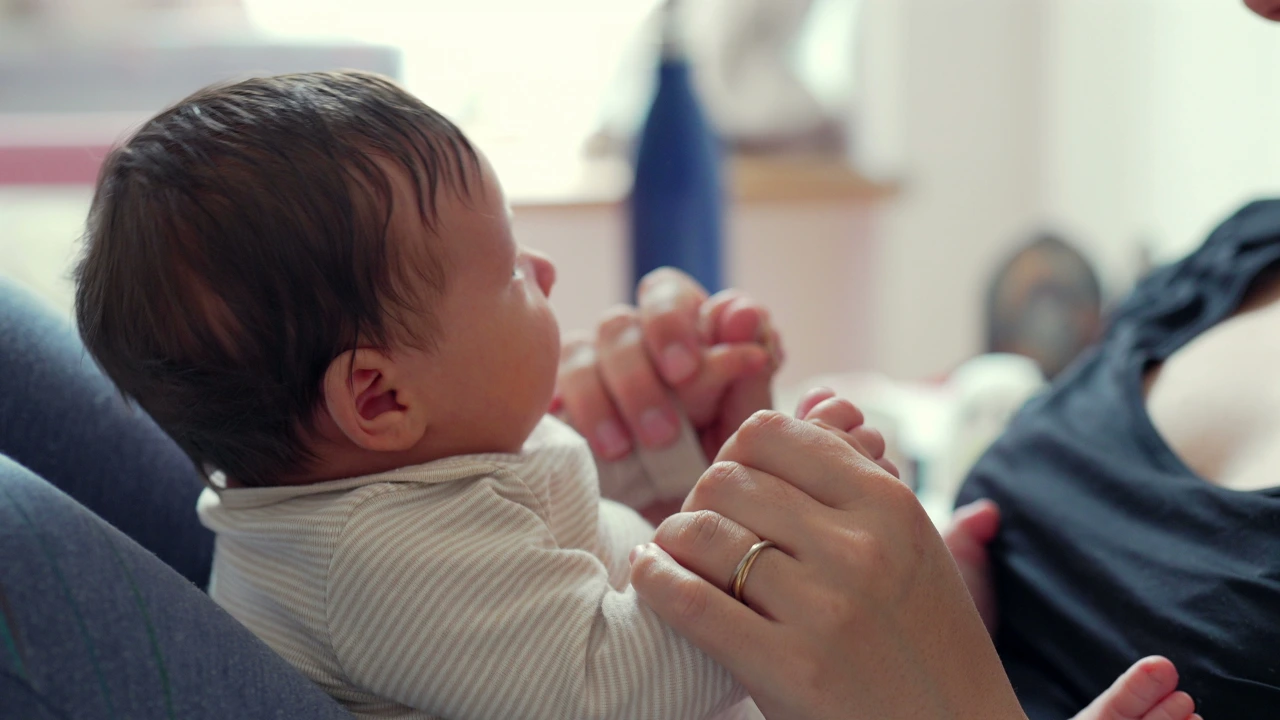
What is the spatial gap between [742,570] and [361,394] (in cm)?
23

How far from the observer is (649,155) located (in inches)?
55.4

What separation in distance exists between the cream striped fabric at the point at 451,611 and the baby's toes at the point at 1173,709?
0.22 m

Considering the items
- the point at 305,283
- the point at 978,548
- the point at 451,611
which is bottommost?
the point at 978,548

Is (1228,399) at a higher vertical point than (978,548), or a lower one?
higher

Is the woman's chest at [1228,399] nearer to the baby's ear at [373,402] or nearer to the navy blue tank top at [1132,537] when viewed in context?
the navy blue tank top at [1132,537]

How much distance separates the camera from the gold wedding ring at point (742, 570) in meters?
0.54

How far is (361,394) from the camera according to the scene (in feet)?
1.97

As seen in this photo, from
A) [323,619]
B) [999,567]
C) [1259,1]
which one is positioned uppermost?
[1259,1]

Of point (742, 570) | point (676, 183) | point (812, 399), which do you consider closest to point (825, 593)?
point (742, 570)

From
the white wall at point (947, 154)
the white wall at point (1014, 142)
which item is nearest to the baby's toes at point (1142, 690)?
the white wall at point (1014, 142)

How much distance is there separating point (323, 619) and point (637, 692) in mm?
163

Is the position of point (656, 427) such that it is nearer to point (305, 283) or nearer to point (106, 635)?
point (305, 283)

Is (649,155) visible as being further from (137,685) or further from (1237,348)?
(137,685)

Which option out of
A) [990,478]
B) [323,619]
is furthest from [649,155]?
[323,619]
